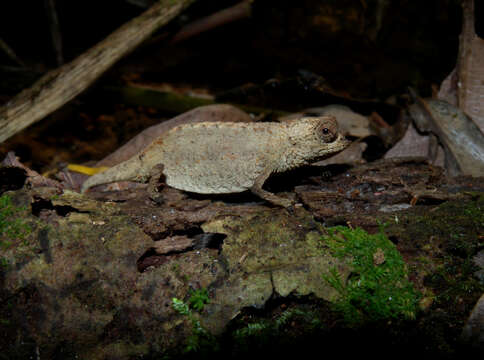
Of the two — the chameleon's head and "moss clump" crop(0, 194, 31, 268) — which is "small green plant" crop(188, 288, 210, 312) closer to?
"moss clump" crop(0, 194, 31, 268)

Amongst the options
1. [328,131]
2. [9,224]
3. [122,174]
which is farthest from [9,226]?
[328,131]

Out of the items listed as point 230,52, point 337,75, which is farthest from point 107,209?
point 230,52

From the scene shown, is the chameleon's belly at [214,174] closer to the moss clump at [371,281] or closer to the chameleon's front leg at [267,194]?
the chameleon's front leg at [267,194]

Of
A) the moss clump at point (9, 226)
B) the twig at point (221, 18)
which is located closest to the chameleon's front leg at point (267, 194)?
the moss clump at point (9, 226)

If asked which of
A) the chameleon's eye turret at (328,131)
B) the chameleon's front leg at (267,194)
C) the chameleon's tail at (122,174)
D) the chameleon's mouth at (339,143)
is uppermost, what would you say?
the chameleon's eye turret at (328,131)

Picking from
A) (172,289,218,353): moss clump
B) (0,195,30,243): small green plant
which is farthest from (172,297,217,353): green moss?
(0,195,30,243): small green plant

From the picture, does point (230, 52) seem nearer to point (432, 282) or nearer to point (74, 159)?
point (74, 159)
